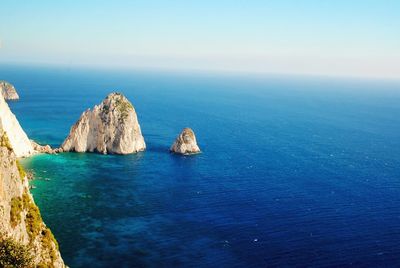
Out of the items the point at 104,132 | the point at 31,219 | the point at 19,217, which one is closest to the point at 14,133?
the point at 104,132

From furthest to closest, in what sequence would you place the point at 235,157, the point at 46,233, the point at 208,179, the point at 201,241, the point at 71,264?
the point at 235,157 < the point at 208,179 < the point at 201,241 < the point at 71,264 < the point at 46,233

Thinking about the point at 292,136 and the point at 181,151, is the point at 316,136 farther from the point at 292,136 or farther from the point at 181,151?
the point at 181,151

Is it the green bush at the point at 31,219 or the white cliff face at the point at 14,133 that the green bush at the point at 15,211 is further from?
the white cliff face at the point at 14,133

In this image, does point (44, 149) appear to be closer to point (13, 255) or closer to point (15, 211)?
point (15, 211)

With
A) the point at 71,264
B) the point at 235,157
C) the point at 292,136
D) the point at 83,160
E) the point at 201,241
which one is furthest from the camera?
the point at 292,136

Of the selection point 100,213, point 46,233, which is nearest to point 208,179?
point 100,213

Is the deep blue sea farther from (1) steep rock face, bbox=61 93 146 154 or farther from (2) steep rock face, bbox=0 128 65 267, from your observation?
(2) steep rock face, bbox=0 128 65 267

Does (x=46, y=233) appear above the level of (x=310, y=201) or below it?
above
